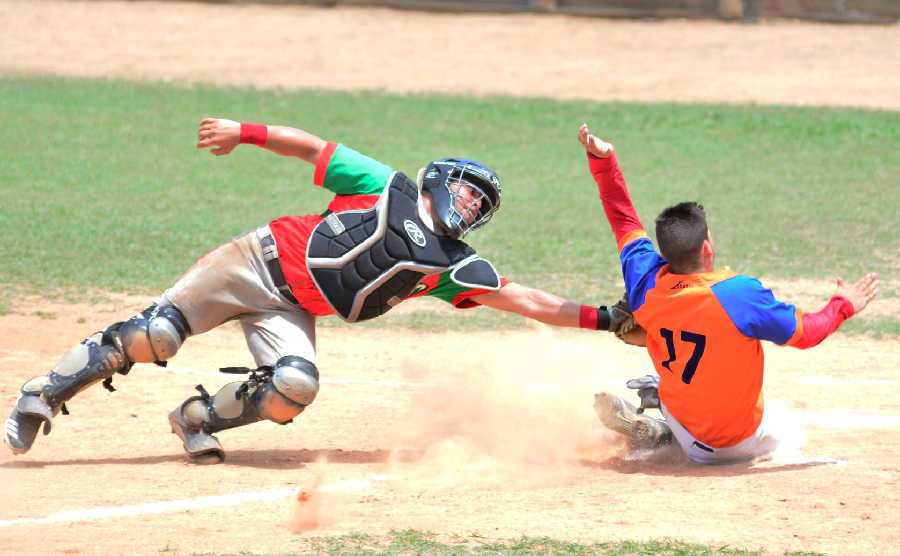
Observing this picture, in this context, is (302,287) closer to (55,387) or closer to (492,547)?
(55,387)

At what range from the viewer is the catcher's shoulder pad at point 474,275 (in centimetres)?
629

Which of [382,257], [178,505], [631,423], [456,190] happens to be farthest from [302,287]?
[631,423]

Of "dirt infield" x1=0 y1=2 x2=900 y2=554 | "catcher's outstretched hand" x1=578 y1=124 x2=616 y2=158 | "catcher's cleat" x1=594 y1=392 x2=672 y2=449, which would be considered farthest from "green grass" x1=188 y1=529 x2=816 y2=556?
"catcher's outstretched hand" x1=578 y1=124 x2=616 y2=158

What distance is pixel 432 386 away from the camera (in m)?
8.20

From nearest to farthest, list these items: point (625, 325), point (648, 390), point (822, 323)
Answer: point (822, 323) → point (625, 325) → point (648, 390)

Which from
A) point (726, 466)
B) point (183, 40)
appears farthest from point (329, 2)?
point (726, 466)

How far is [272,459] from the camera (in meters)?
6.79

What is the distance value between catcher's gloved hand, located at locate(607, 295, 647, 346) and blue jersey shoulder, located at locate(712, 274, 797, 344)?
2.08ft

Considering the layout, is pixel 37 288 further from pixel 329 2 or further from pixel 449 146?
pixel 329 2

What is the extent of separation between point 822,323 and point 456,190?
1.93 m

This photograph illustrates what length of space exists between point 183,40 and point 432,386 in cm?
2253

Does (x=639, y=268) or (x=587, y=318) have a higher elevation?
(x=639, y=268)

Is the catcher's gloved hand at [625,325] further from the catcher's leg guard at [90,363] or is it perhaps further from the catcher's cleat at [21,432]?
the catcher's cleat at [21,432]

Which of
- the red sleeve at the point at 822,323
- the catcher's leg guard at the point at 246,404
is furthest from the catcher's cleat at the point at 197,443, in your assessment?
the red sleeve at the point at 822,323
